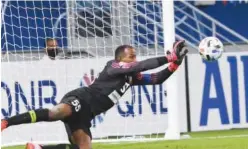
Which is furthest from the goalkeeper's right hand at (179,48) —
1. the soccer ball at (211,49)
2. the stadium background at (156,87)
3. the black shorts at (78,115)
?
the stadium background at (156,87)

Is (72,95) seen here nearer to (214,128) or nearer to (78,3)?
(214,128)

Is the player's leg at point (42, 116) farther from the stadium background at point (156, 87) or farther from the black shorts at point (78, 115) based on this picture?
the stadium background at point (156, 87)

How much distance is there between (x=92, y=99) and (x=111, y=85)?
0.99 feet

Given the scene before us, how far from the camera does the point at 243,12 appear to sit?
818 inches

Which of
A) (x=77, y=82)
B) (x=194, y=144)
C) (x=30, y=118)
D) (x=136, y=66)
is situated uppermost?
(x=136, y=66)

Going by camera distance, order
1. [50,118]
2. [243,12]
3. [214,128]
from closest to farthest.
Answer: [50,118] → [214,128] → [243,12]

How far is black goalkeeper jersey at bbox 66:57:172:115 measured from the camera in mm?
10484

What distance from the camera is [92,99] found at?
10.5 meters

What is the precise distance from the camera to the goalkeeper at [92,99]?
10.2m

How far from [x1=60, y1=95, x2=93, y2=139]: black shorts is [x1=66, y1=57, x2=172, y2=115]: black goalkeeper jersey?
72 millimetres

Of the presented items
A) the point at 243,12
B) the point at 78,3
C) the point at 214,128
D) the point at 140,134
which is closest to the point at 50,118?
the point at 140,134

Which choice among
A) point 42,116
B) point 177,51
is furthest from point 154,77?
point 42,116

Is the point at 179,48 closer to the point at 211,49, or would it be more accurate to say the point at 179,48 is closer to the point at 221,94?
the point at 211,49

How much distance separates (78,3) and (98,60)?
134 inches
